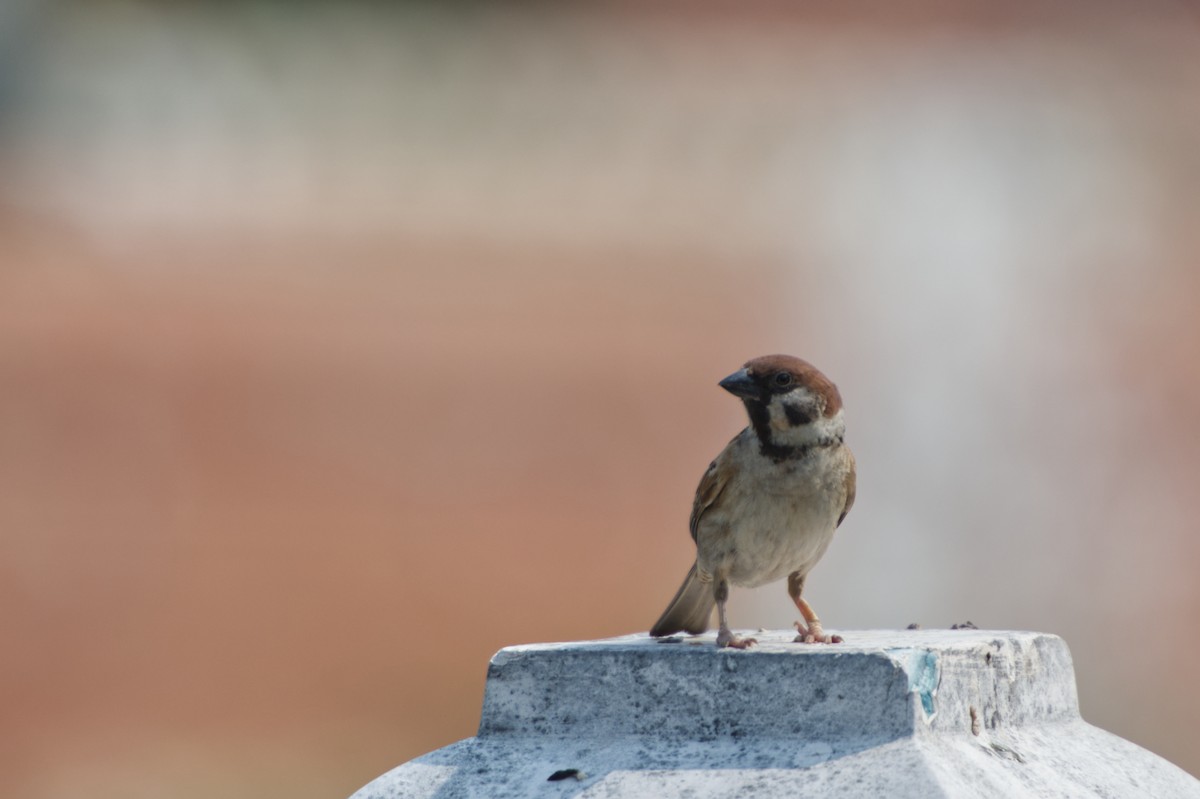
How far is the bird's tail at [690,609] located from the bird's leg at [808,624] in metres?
0.16

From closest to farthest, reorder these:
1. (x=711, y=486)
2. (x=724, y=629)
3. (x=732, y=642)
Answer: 1. (x=732, y=642)
2. (x=724, y=629)
3. (x=711, y=486)

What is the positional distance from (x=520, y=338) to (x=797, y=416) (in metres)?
7.11

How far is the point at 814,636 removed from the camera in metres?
2.39

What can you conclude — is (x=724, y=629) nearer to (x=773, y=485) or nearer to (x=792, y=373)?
(x=773, y=485)

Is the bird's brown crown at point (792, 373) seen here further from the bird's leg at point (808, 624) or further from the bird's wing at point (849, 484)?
the bird's leg at point (808, 624)

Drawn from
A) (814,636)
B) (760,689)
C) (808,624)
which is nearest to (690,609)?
(808,624)

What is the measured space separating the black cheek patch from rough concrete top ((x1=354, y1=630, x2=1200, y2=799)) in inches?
21.4

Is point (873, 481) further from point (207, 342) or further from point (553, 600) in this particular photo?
point (207, 342)

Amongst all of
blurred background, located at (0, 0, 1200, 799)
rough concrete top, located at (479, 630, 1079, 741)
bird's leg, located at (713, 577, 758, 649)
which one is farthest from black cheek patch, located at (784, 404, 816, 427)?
blurred background, located at (0, 0, 1200, 799)

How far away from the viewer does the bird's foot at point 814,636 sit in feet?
7.68

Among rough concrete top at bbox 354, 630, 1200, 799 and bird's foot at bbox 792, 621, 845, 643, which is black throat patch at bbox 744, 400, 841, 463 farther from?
rough concrete top at bbox 354, 630, 1200, 799

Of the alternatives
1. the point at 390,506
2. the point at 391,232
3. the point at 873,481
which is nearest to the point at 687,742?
the point at 390,506

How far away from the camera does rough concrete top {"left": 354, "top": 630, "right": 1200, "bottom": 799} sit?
1805 mm

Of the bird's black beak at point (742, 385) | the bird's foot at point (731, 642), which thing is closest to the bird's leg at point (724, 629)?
the bird's foot at point (731, 642)
